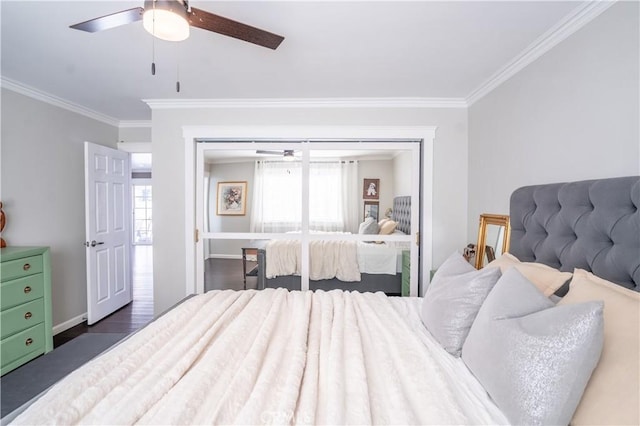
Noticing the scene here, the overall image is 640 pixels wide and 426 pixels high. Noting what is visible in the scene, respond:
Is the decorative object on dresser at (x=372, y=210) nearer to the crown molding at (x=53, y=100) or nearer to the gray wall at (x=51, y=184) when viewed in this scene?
the gray wall at (x=51, y=184)

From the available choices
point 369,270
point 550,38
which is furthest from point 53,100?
point 550,38

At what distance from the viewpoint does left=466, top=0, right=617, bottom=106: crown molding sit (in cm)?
148

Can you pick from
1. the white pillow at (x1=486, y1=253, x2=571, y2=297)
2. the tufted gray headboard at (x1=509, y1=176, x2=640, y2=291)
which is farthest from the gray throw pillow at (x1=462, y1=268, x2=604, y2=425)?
the tufted gray headboard at (x1=509, y1=176, x2=640, y2=291)

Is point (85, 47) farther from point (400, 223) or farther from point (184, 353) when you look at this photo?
point (400, 223)

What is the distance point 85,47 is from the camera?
1928 mm

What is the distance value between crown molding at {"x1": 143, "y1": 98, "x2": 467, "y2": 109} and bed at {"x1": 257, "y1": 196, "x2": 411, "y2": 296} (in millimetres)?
1012

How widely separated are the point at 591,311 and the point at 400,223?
90.0 inches

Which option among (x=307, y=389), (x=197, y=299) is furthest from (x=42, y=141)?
(x=307, y=389)

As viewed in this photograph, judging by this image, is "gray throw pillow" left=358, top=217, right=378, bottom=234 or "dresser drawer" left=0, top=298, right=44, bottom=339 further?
"gray throw pillow" left=358, top=217, right=378, bottom=234

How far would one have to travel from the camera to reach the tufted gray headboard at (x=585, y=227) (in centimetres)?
110

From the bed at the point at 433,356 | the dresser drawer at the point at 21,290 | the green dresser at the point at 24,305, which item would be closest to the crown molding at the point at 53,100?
the green dresser at the point at 24,305

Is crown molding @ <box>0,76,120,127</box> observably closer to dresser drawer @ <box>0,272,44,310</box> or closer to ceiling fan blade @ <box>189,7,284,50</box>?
dresser drawer @ <box>0,272,44,310</box>

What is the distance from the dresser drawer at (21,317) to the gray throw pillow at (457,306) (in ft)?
10.3

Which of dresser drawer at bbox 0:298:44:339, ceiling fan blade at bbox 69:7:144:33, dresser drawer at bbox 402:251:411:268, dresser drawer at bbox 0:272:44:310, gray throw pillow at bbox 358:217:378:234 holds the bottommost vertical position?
dresser drawer at bbox 0:298:44:339
